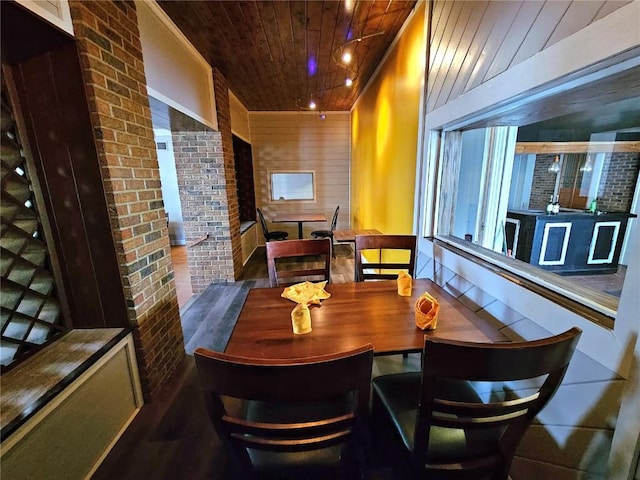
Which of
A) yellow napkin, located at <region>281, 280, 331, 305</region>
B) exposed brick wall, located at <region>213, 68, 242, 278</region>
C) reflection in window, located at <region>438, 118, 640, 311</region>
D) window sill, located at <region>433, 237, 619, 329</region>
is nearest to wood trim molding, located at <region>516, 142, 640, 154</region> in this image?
reflection in window, located at <region>438, 118, 640, 311</region>

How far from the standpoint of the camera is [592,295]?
1077 mm

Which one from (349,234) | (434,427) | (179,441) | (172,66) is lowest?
(179,441)

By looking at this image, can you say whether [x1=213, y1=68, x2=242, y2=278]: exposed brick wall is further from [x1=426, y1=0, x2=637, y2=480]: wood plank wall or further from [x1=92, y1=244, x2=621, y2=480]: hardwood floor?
[x1=426, y1=0, x2=637, y2=480]: wood plank wall

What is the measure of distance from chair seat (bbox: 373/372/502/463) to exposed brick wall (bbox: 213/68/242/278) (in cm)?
313

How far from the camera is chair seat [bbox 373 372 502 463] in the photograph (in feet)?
3.12

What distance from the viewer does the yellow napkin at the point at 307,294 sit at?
1.47m

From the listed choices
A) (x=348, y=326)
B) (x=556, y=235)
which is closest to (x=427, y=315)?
(x=348, y=326)

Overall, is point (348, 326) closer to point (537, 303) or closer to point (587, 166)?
point (537, 303)

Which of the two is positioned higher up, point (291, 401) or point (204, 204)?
point (204, 204)

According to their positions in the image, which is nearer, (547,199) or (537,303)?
(537,303)

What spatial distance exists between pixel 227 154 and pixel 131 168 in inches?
88.4

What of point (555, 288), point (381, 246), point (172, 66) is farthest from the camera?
point (172, 66)

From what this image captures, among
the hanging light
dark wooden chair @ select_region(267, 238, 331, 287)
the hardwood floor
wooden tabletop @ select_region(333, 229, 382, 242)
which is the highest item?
the hanging light

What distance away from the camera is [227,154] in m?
3.73
